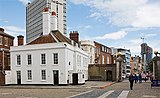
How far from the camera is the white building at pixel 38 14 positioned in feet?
426

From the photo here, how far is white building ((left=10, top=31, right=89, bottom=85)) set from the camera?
39656mm

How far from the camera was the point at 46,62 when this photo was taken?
40625 millimetres

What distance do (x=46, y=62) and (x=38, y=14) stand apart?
310 feet

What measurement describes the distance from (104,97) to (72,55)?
23611 millimetres

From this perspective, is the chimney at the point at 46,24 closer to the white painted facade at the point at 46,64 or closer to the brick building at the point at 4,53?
the white painted facade at the point at 46,64

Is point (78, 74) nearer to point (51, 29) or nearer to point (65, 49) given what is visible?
point (65, 49)

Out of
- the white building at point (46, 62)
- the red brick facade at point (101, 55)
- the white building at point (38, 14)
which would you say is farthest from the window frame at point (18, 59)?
the white building at point (38, 14)

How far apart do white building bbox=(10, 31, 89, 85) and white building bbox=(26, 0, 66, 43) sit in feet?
264

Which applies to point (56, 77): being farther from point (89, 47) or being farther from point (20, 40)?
point (89, 47)

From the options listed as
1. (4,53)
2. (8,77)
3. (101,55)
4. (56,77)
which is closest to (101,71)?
(56,77)

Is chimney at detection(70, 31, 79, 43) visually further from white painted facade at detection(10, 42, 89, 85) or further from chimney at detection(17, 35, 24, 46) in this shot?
chimney at detection(17, 35, 24, 46)

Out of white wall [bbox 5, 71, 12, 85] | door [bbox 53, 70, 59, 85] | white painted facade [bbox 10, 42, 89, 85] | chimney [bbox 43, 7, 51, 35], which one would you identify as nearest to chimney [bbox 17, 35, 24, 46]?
white painted facade [bbox 10, 42, 89, 85]

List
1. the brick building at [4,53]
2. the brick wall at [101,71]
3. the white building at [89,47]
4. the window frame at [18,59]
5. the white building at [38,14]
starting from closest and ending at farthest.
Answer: the brick building at [4,53] → the window frame at [18,59] → the brick wall at [101,71] → the white building at [89,47] → the white building at [38,14]

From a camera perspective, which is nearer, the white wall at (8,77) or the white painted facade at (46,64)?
the white painted facade at (46,64)
